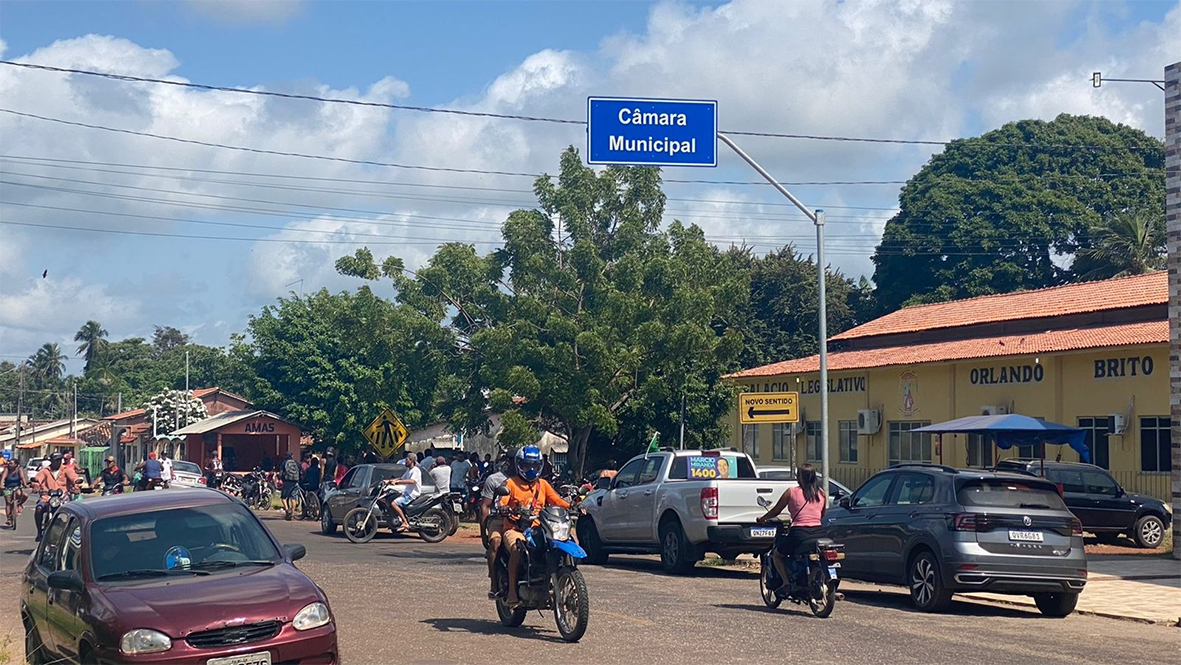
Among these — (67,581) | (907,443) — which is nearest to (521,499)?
(67,581)

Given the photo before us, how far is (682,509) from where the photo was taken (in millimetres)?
19203

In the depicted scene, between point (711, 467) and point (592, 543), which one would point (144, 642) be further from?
point (592, 543)

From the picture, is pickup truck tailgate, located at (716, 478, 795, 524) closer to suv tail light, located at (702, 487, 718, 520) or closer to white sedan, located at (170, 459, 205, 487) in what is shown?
suv tail light, located at (702, 487, 718, 520)

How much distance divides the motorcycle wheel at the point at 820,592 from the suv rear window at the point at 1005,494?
1957 mm

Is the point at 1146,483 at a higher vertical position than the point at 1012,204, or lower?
lower

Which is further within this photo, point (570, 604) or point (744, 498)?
point (744, 498)

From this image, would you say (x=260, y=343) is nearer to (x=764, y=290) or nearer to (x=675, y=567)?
(x=764, y=290)

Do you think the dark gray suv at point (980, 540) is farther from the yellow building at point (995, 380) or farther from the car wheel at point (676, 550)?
the yellow building at point (995, 380)

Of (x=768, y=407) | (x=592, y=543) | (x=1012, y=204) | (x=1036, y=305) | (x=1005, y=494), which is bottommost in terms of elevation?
(x=592, y=543)

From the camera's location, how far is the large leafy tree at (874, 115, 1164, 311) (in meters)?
60.0

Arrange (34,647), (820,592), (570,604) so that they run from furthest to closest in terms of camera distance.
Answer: (820,592)
(570,604)
(34,647)

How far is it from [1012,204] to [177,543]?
55688 mm

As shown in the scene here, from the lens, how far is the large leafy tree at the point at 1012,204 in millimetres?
60031

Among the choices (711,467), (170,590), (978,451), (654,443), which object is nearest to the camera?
(170,590)
